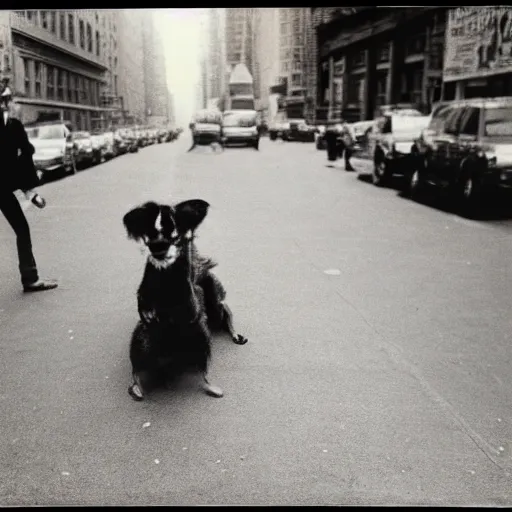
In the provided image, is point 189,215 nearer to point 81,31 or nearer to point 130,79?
point 81,31

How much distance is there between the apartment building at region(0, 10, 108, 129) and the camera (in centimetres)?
343

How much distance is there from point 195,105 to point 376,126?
1.39m

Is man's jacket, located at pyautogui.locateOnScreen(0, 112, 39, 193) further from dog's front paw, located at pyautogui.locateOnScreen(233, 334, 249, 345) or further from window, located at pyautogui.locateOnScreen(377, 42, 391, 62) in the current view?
window, located at pyautogui.locateOnScreen(377, 42, 391, 62)

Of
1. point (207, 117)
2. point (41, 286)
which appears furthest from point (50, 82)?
point (41, 286)

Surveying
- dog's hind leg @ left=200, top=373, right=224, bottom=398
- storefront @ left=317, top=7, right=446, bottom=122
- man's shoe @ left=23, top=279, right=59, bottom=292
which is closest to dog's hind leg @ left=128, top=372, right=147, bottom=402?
dog's hind leg @ left=200, top=373, right=224, bottom=398

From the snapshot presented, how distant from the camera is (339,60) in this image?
4488 millimetres

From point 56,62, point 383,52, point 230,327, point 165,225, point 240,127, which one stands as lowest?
Result: point 230,327

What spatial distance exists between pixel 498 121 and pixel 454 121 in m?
0.31

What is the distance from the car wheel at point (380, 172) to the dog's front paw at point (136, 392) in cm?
261

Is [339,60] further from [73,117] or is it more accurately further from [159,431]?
[159,431]

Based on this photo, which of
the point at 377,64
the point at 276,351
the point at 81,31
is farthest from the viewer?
the point at 377,64

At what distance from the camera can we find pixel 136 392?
3.35m

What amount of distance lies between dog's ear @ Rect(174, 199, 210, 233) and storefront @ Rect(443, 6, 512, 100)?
1984 millimetres

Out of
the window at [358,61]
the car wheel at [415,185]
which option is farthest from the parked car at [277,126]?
the car wheel at [415,185]
